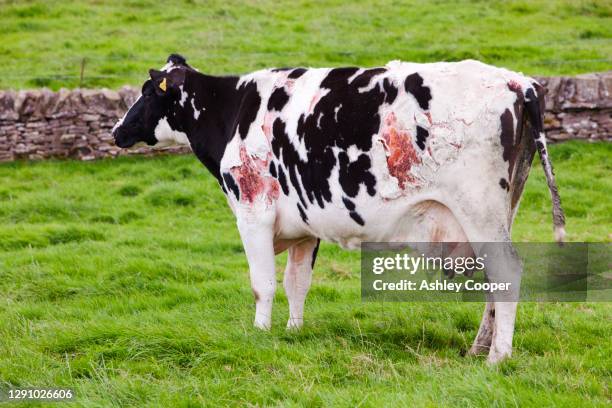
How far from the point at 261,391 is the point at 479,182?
2066 millimetres

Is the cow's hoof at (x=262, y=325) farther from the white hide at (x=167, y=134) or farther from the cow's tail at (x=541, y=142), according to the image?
the cow's tail at (x=541, y=142)

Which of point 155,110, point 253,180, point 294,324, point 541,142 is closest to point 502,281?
point 541,142

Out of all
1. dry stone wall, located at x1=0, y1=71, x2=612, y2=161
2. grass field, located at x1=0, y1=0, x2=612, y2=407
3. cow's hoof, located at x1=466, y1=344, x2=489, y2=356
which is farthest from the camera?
dry stone wall, located at x1=0, y1=71, x2=612, y2=161

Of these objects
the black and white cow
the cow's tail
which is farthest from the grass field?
the cow's tail

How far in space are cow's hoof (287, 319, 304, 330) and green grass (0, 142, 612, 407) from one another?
0.49ft

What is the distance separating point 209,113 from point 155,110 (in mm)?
621

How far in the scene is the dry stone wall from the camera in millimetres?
14969

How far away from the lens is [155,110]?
7930 millimetres

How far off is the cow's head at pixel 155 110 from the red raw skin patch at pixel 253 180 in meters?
1.17

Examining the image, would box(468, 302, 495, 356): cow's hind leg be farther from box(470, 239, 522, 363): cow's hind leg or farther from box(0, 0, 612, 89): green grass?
box(0, 0, 612, 89): green grass

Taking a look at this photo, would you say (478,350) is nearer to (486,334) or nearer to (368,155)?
(486,334)

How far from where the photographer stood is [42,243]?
36.2ft

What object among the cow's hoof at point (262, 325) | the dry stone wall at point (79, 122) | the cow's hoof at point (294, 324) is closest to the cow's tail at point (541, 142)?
the cow's hoof at point (294, 324)

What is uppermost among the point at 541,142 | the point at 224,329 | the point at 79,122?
the point at 541,142
